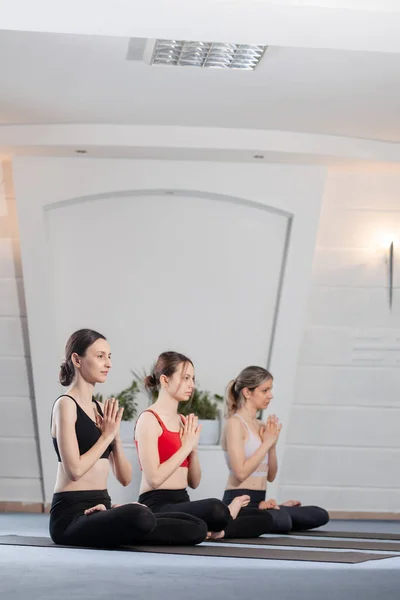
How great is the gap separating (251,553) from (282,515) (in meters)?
1.40

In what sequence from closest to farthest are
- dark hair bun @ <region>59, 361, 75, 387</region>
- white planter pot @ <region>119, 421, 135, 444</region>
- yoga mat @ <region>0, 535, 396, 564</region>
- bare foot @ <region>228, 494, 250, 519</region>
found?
yoga mat @ <region>0, 535, 396, 564</region>
dark hair bun @ <region>59, 361, 75, 387</region>
bare foot @ <region>228, 494, 250, 519</region>
white planter pot @ <region>119, 421, 135, 444</region>

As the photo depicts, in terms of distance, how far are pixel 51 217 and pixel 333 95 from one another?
2.44 m

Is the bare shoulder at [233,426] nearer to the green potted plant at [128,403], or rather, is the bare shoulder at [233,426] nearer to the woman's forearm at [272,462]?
the woman's forearm at [272,462]

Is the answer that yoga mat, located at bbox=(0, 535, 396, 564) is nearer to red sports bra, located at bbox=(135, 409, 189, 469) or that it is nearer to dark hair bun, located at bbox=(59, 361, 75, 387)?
red sports bra, located at bbox=(135, 409, 189, 469)

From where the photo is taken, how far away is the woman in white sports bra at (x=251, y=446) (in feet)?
15.9

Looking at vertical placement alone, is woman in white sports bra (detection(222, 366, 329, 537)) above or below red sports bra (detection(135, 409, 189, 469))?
below

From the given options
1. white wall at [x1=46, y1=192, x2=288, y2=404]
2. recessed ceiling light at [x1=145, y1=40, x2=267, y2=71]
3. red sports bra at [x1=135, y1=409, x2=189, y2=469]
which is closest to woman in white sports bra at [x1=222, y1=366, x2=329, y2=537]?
red sports bra at [x1=135, y1=409, x2=189, y2=469]

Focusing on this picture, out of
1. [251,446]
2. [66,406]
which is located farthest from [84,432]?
[251,446]

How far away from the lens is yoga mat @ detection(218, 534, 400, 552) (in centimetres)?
419

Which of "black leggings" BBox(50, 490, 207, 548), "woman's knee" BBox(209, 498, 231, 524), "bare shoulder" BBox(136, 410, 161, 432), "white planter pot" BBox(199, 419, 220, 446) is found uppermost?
"bare shoulder" BBox(136, 410, 161, 432)

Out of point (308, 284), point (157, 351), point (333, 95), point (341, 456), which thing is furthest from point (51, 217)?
point (341, 456)

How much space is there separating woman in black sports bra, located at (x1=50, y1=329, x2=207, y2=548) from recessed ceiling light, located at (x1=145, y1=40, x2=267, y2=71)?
6.26 ft

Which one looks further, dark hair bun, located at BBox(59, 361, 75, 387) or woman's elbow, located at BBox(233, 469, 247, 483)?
woman's elbow, located at BBox(233, 469, 247, 483)

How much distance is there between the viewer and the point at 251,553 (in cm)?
365
